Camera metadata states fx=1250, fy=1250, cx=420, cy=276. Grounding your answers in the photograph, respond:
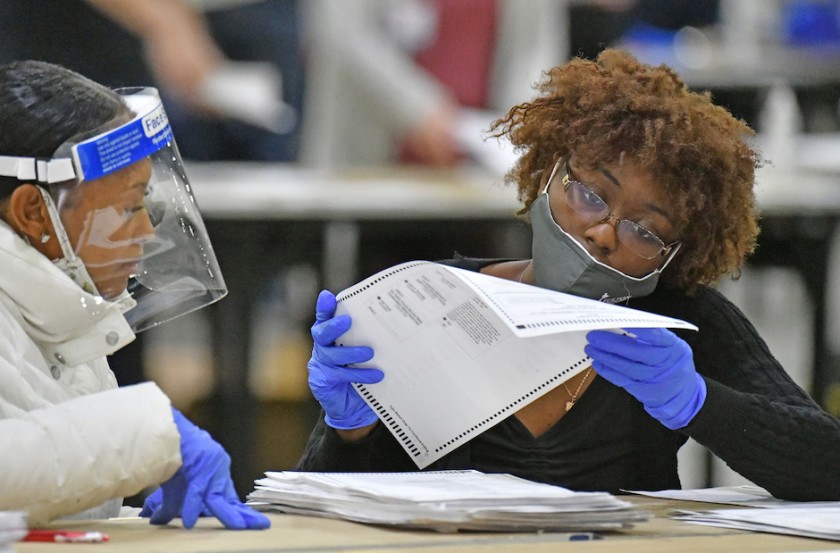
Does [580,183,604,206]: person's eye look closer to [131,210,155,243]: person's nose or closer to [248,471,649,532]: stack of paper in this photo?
[248,471,649,532]: stack of paper

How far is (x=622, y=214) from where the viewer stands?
167 cm

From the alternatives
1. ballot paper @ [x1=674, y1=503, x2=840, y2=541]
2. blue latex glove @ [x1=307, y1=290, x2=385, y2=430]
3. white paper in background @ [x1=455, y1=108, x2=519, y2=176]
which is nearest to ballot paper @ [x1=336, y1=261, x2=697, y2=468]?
blue latex glove @ [x1=307, y1=290, x2=385, y2=430]

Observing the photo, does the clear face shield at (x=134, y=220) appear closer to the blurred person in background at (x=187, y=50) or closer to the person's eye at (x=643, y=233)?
the person's eye at (x=643, y=233)

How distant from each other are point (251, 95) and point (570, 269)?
2708mm

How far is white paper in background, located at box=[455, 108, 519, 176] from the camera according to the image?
12.8ft

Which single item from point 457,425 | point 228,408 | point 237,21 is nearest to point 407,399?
point 457,425

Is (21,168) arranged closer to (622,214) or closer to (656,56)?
(622,214)

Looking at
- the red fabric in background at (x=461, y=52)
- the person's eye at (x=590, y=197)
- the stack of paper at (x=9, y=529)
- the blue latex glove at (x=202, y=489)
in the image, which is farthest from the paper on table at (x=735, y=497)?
the red fabric in background at (x=461, y=52)

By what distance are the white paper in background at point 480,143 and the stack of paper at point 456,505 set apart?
2.42 m

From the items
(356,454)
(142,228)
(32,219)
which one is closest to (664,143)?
(356,454)

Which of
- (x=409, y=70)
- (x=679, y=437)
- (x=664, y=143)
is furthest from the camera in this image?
(x=409, y=70)

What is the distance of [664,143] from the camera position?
1659 mm

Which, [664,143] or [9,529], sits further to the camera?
[664,143]

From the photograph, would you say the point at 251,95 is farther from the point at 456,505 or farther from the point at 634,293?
the point at 456,505
